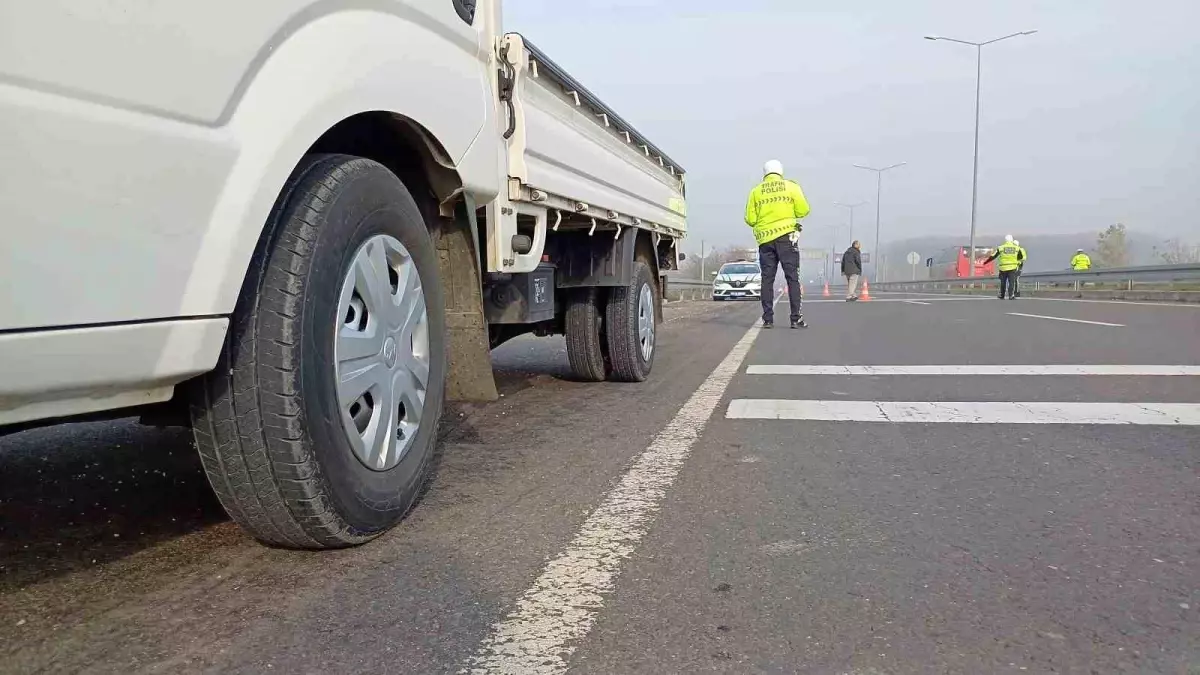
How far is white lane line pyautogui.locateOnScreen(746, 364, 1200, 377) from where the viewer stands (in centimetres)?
546

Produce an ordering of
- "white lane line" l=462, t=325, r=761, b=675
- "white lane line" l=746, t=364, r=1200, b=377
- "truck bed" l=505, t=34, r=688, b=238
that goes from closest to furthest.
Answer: "white lane line" l=462, t=325, r=761, b=675 → "truck bed" l=505, t=34, r=688, b=238 → "white lane line" l=746, t=364, r=1200, b=377

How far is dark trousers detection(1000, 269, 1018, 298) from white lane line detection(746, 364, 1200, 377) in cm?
1672

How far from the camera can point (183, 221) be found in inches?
61.9

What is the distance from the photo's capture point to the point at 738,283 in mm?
26438

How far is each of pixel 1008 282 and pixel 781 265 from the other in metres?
14.0

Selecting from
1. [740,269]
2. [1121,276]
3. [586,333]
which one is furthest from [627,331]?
[740,269]

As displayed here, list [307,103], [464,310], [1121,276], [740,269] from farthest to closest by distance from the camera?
[740,269] < [1121,276] < [464,310] < [307,103]

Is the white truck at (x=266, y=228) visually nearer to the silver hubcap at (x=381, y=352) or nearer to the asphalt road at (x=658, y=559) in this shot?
the silver hubcap at (x=381, y=352)

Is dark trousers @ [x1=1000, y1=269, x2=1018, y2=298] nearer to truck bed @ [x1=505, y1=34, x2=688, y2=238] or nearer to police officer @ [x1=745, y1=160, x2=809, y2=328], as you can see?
police officer @ [x1=745, y1=160, x2=809, y2=328]

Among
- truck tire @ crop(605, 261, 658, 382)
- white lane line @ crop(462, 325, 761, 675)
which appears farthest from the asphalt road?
truck tire @ crop(605, 261, 658, 382)

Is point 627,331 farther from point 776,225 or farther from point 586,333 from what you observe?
point 776,225

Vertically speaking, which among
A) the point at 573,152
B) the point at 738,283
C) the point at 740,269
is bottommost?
the point at 738,283

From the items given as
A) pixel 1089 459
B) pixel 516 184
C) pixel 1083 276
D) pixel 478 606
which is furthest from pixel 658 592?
pixel 1083 276

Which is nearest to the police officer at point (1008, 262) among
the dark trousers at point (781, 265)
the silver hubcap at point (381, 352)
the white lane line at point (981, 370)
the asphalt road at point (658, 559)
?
the dark trousers at point (781, 265)
